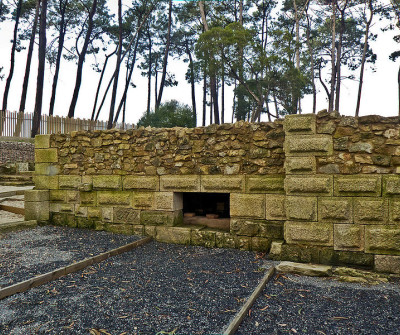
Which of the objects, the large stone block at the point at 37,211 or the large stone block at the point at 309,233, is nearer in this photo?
the large stone block at the point at 309,233

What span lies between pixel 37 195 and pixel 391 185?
703 centimetres

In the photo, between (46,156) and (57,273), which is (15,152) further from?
(57,273)

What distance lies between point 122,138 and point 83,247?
2.28 m

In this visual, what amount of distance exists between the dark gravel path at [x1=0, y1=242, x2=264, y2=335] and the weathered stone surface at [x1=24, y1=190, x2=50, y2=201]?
10.3 ft

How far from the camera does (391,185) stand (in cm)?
448

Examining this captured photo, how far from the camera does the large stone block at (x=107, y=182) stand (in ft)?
22.1

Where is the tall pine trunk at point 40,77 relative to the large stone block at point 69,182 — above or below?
above

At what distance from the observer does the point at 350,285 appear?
4242mm

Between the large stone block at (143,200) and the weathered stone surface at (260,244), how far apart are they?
211cm

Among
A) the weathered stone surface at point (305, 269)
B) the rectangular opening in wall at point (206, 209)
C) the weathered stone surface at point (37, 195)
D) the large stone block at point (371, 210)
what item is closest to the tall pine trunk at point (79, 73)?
the weathered stone surface at point (37, 195)

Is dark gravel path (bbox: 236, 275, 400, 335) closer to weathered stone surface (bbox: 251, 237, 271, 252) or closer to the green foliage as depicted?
weathered stone surface (bbox: 251, 237, 271, 252)

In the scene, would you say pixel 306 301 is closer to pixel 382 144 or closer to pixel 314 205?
pixel 314 205

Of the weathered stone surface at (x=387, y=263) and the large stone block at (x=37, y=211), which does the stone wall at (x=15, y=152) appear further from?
the weathered stone surface at (x=387, y=263)

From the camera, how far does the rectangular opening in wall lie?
6465 millimetres
